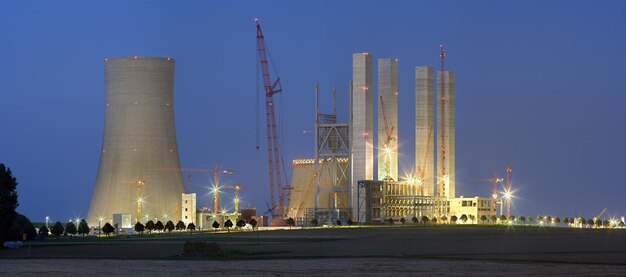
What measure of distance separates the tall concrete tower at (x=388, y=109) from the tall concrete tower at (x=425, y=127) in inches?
196

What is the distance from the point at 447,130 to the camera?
13062 cm

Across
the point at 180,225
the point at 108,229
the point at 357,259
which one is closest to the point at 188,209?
the point at 180,225

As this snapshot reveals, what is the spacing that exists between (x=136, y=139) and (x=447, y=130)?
41.1 meters

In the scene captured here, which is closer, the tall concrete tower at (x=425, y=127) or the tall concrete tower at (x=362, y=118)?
the tall concrete tower at (x=362, y=118)

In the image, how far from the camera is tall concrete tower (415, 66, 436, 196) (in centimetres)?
Answer: 12612

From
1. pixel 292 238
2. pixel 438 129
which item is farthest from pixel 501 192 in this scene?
pixel 292 238

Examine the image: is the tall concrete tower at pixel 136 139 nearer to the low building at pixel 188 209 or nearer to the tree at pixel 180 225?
the tree at pixel 180 225

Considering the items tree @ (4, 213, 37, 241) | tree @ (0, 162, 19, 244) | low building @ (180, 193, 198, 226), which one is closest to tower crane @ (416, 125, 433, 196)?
low building @ (180, 193, 198, 226)

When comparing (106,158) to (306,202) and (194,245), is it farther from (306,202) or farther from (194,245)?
(194,245)

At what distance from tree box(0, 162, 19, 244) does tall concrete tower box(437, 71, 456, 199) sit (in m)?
63.8

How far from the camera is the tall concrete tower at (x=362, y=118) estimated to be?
116 metres

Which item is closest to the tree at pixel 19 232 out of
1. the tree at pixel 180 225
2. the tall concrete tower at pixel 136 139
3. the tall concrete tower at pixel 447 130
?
the tall concrete tower at pixel 136 139

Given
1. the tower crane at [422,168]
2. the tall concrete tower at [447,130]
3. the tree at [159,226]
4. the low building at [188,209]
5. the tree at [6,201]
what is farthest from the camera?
the tall concrete tower at [447,130]

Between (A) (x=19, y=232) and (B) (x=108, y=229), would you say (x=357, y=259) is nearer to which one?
(A) (x=19, y=232)
